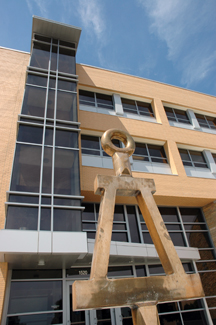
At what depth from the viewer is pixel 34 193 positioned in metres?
7.61

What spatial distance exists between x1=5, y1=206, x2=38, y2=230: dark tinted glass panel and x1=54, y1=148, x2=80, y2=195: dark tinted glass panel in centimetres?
109

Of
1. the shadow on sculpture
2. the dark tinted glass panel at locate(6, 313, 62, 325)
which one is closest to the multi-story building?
the dark tinted glass panel at locate(6, 313, 62, 325)

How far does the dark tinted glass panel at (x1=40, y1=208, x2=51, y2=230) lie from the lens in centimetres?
709

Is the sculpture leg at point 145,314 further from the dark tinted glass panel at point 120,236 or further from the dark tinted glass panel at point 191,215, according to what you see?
the dark tinted glass panel at point 191,215

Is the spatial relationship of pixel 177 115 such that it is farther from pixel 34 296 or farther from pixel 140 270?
pixel 34 296

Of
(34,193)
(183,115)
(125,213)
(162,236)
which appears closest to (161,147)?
(183,115)

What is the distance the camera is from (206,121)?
55.7ft

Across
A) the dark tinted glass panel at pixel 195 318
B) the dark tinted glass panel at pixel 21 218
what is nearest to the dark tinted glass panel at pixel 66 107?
the dark tinted glass panel at pixel 21 218

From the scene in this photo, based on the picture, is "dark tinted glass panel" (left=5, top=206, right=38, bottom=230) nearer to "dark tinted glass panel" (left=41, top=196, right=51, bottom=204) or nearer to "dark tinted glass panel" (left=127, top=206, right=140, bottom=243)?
"dark tinted glass panel" (left=41, top=196, right=51, bottom=204)

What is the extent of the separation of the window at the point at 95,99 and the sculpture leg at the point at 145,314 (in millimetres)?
11494

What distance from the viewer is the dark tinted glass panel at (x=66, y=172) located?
26.8ft

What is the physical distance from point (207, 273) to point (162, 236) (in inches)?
320

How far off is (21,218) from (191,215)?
29.9ft

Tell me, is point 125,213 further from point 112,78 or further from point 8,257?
point 112,78
